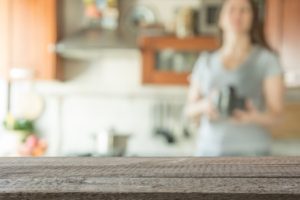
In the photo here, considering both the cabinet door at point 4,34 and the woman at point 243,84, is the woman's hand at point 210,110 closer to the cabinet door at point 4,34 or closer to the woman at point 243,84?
the woman at point 243,84

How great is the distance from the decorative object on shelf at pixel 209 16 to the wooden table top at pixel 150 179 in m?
2.60

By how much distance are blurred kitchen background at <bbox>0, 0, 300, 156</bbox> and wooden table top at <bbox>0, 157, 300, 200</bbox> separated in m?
2.46

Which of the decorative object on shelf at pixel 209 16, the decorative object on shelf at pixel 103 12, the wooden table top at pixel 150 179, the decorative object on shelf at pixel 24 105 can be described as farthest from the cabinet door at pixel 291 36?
the wooden table top at pixel 150 179

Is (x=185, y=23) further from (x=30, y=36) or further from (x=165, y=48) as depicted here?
(x=30, y=36)

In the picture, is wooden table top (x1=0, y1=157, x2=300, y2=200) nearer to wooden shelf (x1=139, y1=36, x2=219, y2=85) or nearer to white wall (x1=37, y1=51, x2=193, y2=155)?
wooden shelf (x1=139, y1=36, x2=219, y2=85)

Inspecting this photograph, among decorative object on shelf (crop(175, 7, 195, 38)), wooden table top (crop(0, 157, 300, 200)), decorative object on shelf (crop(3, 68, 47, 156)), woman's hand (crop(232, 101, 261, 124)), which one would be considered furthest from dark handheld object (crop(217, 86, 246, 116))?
decorative object on shelf (crop(3, 68, 47, 156))

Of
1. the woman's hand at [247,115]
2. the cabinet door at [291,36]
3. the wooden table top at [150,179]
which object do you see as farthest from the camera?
the cabinet door at [291,36]

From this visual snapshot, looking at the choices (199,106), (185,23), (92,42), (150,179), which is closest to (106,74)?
(92,42)

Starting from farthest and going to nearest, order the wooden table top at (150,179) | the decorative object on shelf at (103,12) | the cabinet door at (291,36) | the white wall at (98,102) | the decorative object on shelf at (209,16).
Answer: the white wall at (98,102), the decorative object on shelf at (103,12), the decorative object on shelf at (209,16), the cabinet door at (291,36), the wooden table top at (150,179)

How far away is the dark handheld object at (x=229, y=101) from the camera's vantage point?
143cm

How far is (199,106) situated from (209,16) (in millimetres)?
1473

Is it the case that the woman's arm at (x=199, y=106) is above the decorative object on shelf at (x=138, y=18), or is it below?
below

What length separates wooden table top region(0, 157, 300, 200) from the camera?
0.24 meters

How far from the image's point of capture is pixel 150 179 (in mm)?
255
